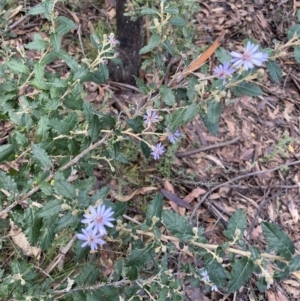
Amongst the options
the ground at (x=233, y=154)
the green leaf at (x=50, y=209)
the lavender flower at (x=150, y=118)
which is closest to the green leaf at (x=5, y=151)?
the green leaf at (x=50, y=209)

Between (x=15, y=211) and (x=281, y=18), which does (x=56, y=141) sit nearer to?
(x=15, y=211)

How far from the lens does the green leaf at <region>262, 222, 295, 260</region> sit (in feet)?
3.99

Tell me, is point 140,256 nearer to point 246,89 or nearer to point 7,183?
point 7,183

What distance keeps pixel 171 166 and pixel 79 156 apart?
132 centimetres

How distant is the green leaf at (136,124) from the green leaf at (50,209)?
414 millimetres

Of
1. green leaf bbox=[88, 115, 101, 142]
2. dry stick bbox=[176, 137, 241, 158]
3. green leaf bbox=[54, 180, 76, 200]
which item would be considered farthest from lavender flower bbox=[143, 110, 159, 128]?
dry stick bbox=[176, 137, 241, 158]

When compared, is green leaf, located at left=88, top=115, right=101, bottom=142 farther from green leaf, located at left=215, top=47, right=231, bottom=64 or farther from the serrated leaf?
green leaf, located at left=215, top=47, right=231, bottom=64

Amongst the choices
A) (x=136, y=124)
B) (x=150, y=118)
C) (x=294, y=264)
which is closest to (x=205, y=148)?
(x=150, y=118)

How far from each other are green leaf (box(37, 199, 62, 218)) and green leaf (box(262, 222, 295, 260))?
24.5 inches

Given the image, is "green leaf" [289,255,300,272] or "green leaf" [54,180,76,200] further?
"green leaf" [54,180,76,200]

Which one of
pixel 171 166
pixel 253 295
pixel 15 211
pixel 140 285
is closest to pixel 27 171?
pixel 15 211

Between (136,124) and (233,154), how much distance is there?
155cm

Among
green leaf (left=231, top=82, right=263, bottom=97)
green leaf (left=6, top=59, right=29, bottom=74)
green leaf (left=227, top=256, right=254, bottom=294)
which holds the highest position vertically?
green leaf (left=6, top=59, right=29, bottom=74)

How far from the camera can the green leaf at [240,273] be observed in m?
1.25
